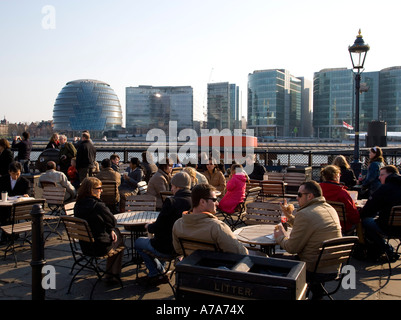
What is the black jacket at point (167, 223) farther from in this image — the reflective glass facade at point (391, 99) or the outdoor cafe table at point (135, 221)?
the reflective glass facade at point (391, 99)

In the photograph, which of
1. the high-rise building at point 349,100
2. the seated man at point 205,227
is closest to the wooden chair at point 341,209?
the seated man at point 205,227

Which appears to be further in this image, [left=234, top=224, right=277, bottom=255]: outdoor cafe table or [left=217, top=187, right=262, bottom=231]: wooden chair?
[left=217, top=187, right=262, bottom=231]: wooden chair

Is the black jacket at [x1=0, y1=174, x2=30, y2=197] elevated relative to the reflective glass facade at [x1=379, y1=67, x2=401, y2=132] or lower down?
lower down

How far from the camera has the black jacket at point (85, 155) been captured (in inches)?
425

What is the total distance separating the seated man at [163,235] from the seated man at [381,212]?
280 cm

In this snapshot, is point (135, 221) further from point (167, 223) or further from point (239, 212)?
point (239, 212)

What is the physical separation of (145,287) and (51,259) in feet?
6.26

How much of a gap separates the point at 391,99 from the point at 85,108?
103 meters

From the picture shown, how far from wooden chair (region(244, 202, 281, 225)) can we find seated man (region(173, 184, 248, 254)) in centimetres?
201

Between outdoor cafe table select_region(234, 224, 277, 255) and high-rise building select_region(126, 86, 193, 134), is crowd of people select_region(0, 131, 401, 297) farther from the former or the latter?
high-rise building select_region(126, 86, 193, 134)

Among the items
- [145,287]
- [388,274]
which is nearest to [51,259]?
[145,287]

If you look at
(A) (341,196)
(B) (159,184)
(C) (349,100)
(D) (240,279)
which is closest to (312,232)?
(D) (240,279)

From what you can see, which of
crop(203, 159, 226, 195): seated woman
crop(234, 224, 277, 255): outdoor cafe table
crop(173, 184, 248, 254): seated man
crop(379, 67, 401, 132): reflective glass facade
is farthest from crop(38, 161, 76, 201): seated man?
crop(379, 67, 401, 132): reflective glass facade

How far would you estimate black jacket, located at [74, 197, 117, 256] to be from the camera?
4.72 meters
